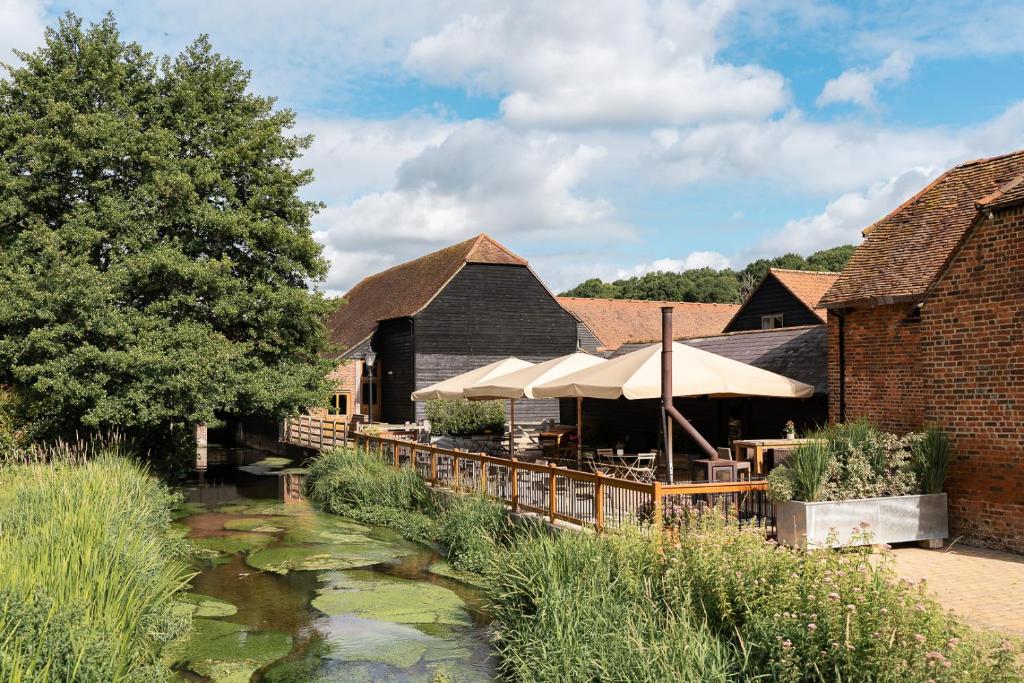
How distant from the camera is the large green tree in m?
17.1

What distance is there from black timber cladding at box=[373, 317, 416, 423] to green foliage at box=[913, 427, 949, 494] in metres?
22.9

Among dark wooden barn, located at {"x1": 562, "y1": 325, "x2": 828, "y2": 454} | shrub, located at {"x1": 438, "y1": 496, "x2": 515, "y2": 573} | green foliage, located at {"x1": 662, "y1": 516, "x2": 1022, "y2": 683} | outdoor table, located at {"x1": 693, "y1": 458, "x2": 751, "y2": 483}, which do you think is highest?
dark wooden barn, located at {"x1": 562, "y1": 325, "x2": 828, "y2": 454}

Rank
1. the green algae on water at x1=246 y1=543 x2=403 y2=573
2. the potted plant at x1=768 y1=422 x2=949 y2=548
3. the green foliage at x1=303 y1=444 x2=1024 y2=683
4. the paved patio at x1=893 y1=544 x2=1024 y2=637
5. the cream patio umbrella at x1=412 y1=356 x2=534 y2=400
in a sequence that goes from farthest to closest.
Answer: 1. the cream patio umbrella at x1=412 y1=356 x2=534 y2=400
2. the green algae on water at x1=246 y1=543 x2=403 y2=573
3. the potted plant at x1=768 y1=422 x2=949 y2=548
4. the paved patio at x1=893 y1=544 x2=1024 y2=637
5. the green foliage at x1=303 y1=444 x2=1024 y2=683

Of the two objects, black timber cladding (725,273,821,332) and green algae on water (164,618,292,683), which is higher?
black timber cladding (725,273,821,332)

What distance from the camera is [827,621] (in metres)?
4.96

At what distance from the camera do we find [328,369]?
77.5 feet

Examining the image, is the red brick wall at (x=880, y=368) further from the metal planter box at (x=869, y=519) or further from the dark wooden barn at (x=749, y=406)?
the metal planter box at (x=869, y=519)

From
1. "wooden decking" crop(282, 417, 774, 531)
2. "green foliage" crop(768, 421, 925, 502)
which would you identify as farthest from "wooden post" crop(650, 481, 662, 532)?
"green foliage" crop(768, 421, 925, 502)

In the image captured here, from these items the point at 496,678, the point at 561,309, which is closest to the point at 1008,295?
the point at 496,678

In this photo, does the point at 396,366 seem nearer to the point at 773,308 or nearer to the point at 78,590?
the point at 773,308

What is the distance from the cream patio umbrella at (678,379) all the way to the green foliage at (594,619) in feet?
11.9

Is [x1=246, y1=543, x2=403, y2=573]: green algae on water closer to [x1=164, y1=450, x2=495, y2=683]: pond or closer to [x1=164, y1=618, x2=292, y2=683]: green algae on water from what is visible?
[x1=164, y1=450, x2=495, y2=683]: pond

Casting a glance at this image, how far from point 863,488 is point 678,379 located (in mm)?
2835

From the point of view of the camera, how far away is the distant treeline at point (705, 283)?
7525 cm
